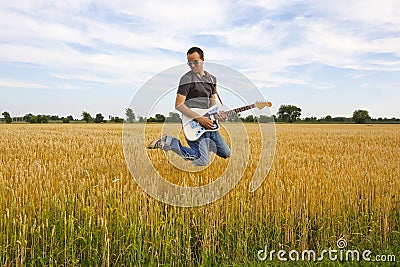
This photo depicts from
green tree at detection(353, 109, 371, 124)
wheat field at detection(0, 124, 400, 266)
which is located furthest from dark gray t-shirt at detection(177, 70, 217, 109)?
green tree at detection(353, 109, 371, 124)

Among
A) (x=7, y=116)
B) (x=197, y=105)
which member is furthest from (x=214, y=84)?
(x=7, y=116)

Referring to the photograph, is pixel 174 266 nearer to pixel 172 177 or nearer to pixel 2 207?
pixel 2 207

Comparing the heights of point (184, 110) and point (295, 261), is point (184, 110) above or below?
above

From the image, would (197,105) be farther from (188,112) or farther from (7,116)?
(7,116)

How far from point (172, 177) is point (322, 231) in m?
2.36

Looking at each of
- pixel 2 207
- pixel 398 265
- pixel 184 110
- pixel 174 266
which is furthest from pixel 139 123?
pixel 398 265

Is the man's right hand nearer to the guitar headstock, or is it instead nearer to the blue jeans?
Answer: the blue jeans

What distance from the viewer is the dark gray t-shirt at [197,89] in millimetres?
5715

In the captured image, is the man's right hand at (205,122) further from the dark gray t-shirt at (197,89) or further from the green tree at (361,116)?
the green tree at (361,116)

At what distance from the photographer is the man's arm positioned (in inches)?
226

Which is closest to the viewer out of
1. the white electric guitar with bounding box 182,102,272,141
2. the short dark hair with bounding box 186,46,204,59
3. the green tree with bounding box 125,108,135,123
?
the green tree with bounding box 125,108,135,123

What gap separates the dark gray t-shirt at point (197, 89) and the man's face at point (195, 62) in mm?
88

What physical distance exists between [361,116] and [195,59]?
74193mm

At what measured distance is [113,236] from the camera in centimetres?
332
